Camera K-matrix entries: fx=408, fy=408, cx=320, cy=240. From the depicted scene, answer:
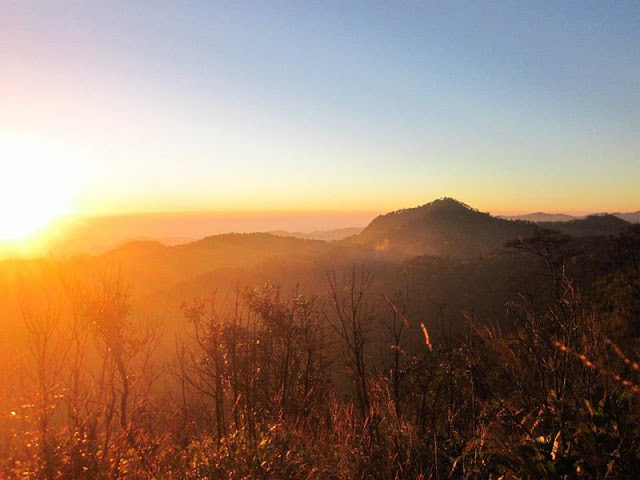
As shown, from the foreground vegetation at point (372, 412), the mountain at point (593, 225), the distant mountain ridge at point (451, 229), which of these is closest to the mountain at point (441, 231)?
the distant mountain ridge at point (451, 229)

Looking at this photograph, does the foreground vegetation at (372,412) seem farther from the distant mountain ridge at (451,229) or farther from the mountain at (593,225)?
the mountain at (593,225)

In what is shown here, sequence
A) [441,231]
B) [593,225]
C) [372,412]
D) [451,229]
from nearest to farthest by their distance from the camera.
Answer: [372,412] < [593,225] < [441,231] < [451,229]

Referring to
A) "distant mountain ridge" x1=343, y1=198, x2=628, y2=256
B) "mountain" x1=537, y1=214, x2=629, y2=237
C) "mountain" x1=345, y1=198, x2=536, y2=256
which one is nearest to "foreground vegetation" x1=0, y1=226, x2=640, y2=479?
"mountain" x1=345, y1=198, x2=536, y2=256

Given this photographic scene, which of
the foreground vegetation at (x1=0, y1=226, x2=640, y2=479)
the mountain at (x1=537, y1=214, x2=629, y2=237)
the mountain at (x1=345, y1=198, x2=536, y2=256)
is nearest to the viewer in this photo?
the foreground vegetation at (x1=0, y1=226, x2=640, y2=479)

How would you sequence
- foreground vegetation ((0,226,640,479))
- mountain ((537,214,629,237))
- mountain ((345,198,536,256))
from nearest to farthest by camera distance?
foreground vegetation ((0,226,640,479)) < mountain ((345,198,536,256)) < mountain ((537,214,629,237))

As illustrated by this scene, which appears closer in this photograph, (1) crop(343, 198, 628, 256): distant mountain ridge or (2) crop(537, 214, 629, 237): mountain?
(1) crop(343, 198, 628, 256): distant mountain ridge

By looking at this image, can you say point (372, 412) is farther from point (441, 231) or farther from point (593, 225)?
point (593, 225)

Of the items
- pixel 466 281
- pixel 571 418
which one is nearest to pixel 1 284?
pixel 466 281

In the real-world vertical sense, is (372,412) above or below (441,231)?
above

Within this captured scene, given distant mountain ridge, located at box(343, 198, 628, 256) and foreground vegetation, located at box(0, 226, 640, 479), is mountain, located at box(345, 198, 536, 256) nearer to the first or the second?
distant mountain ridge, located at box(343, 198, 628, 256)

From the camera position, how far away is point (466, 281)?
42.6 m

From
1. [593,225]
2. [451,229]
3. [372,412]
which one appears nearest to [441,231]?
[451,229]

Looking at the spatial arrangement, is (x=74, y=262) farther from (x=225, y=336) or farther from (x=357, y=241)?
(x=357, y=241)

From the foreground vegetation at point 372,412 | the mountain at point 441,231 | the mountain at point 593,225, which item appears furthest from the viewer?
the mountain at point 593,225
